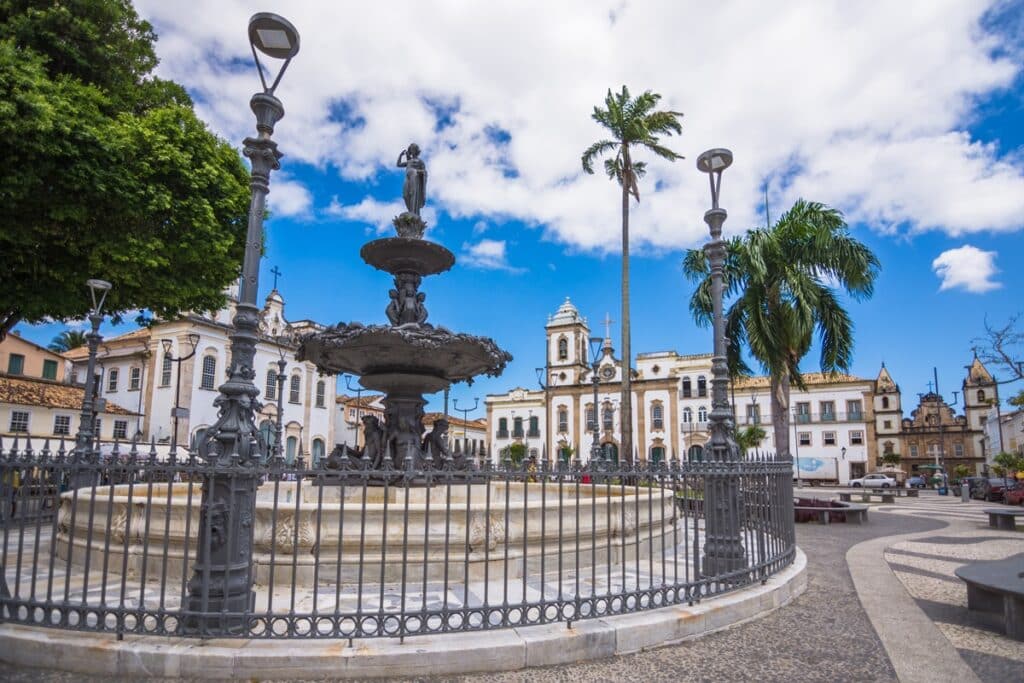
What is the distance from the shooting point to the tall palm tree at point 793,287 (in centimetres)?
1706

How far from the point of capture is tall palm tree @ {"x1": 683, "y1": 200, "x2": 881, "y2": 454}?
17062mm

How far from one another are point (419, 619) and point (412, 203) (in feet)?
23.8

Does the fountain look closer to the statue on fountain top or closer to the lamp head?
the statue on fountain top

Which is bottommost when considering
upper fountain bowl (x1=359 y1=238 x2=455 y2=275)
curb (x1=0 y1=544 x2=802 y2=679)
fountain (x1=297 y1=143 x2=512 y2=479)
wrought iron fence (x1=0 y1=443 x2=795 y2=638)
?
curb (x1=0 y1=544 x2=802 y2=679)

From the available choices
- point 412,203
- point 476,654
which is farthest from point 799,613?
point 412,203

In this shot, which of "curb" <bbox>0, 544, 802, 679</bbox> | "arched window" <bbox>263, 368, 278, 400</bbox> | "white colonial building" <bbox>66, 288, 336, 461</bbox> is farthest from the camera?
"arched window" <bbox>263, 368, 278, 400</bbox>

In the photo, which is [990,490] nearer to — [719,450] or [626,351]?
[626,351]

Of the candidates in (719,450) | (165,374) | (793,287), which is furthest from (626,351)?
(165,374)

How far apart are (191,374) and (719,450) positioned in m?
35.5

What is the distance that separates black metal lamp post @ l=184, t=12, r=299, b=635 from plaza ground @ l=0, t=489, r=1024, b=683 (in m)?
0.72

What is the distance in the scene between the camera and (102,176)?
37.8ft

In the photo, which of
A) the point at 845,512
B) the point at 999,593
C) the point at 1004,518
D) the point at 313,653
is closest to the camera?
the point at 313,653

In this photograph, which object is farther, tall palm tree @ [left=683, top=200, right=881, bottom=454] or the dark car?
the dark car

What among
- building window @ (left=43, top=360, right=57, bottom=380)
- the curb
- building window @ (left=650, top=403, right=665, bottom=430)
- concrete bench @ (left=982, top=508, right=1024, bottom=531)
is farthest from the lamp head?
building window @ (left=650, top=403, right=665, bottom=430)
